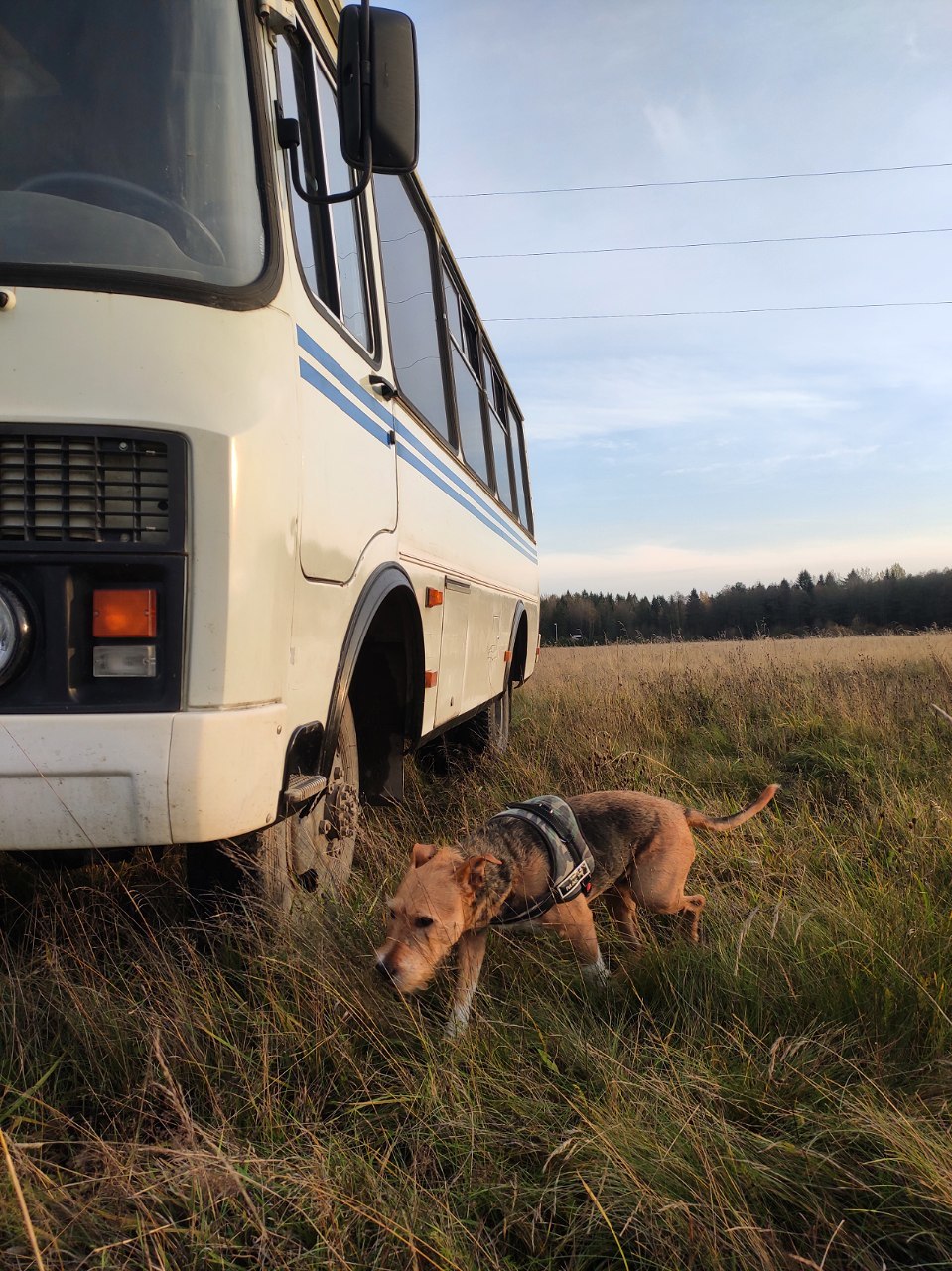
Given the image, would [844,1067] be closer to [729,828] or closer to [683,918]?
[683,918]

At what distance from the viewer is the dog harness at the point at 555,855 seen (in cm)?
279

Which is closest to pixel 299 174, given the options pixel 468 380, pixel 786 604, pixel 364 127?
pixel 364 127

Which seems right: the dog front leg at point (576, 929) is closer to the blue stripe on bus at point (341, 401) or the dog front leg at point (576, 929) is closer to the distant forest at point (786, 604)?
the blue stripe on bus at point (341, 401)

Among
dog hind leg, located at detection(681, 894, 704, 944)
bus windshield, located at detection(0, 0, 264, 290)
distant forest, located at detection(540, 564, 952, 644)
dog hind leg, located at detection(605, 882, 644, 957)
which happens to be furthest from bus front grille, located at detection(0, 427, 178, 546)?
distant forest, located at detection(540, 564, 952, 644)

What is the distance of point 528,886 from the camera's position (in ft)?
9.34

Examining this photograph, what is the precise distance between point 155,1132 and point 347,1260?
1.99 ft

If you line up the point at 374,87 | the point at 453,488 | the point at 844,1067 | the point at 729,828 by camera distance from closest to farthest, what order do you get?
the point at 844,1067 < the point at 374,87 < the point at 729,828 < the point at 453,488

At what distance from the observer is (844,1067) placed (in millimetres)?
2068

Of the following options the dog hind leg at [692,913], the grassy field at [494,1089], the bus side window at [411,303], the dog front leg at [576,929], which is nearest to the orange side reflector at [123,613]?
the grassy field at [494,1089]

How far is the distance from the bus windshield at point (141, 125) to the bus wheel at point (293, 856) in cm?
139

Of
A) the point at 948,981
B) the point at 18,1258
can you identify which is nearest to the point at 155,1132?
the point at 18,1258

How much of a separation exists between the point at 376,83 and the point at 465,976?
2.45 metres

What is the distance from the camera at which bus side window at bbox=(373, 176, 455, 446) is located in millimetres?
3615

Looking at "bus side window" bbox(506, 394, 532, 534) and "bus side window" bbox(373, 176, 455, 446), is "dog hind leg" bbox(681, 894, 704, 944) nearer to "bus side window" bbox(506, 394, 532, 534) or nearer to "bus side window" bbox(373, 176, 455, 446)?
"bus side window" bbox(373, 176, 455, 446)
